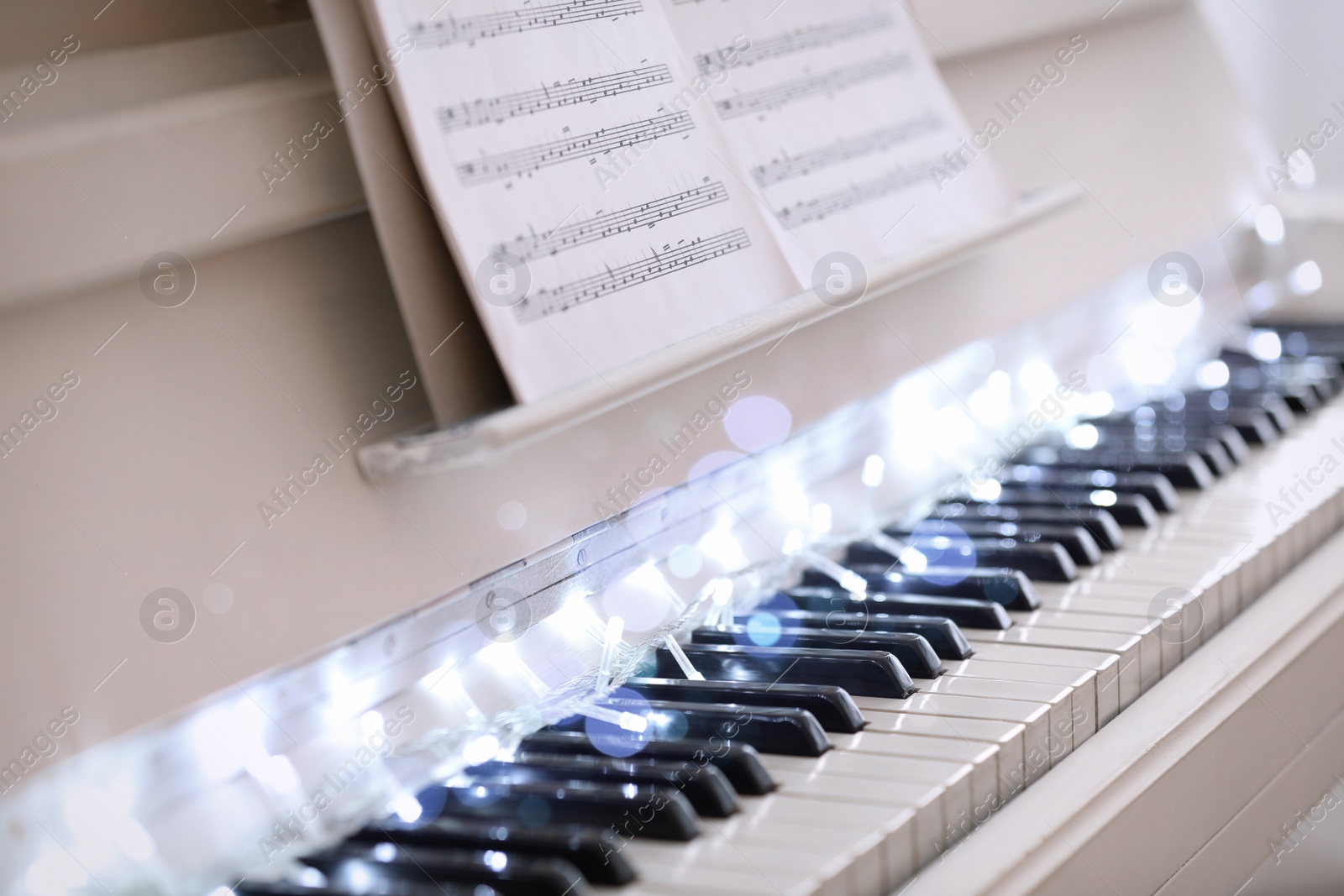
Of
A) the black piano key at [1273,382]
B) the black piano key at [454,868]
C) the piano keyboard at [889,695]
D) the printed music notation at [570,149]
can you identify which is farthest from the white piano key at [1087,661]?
the black piano key at [1273,382]

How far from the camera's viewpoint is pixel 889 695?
1.22 m

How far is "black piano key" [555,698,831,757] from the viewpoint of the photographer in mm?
1115

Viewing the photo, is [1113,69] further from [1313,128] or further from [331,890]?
[331,890]

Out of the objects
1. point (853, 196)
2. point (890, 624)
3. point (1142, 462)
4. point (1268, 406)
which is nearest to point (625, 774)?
point (890, 624)

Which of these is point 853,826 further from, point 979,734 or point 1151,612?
point 1151,612

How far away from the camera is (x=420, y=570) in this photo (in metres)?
1.16

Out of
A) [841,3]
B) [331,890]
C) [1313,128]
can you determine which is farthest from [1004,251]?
[1313,128]

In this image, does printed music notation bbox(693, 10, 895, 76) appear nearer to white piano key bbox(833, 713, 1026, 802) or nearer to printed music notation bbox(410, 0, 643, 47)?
printed music notation bbox(410, 0, 643, 47)

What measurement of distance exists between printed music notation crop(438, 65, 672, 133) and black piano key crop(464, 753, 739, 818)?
0.62m

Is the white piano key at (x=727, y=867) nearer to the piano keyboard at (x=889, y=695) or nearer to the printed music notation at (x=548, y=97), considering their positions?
the piano keyboard at (x=889, y=695)

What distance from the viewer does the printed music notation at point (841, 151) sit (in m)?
1.52

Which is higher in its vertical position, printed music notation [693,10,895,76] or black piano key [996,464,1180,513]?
printed music notation [693,10,895,76]

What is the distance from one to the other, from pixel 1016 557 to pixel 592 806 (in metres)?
0.78

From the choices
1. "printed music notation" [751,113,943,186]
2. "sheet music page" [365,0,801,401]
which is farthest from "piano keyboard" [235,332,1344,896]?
"printed music notation" [751,113,943,186]
